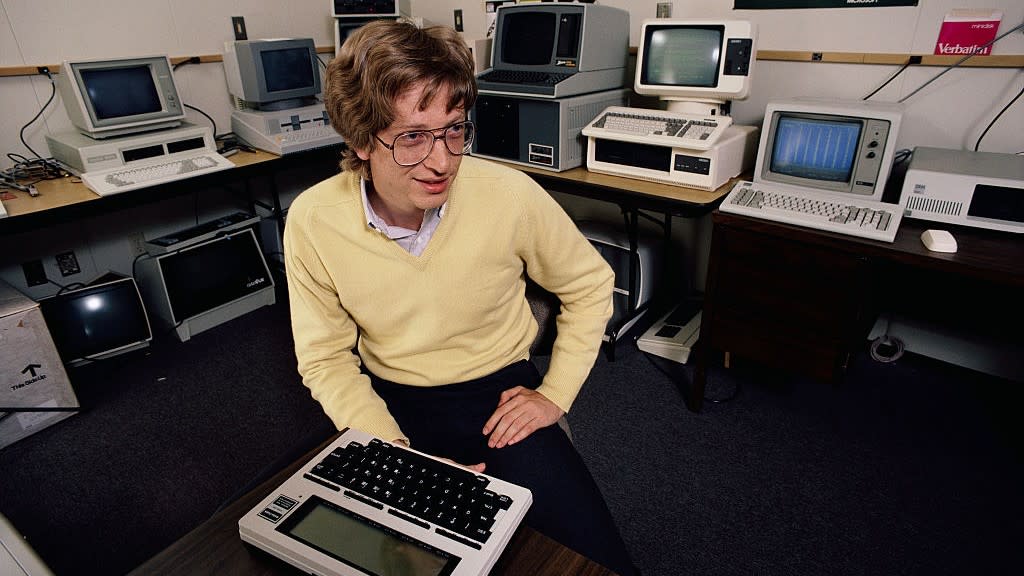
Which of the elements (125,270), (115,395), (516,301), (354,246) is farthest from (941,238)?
(125,270)

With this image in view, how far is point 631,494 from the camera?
6.00ft

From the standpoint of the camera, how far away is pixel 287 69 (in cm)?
286

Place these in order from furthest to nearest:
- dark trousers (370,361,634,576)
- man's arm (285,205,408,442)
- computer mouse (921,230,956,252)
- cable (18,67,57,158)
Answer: cable (18,67,57,158), computer mouse (921,230,956,252), man's arm (285,205,408,442), dark trousers (370,361,634,576)

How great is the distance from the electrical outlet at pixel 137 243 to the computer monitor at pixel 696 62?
2.49 metres

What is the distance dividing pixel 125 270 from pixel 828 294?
311 cm

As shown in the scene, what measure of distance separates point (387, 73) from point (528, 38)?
66.6 inches

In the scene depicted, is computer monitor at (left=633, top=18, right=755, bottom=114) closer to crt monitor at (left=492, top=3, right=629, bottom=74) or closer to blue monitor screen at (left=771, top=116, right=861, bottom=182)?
crt monitor at (left=492, top=3, right=629, bottom=74)

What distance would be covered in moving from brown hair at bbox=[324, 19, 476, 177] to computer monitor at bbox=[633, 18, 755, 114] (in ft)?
4.68

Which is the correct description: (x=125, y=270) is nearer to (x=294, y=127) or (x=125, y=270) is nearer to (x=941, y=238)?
(x=294, y=127)

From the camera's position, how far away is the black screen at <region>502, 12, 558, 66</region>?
2.37m

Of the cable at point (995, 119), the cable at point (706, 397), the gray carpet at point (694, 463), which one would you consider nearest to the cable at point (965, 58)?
the cable at point (995, 119)

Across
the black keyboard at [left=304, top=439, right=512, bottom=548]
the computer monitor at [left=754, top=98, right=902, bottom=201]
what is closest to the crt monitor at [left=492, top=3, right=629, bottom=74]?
the computer monitor at [left=754, top=98, right=902, bottom=201]

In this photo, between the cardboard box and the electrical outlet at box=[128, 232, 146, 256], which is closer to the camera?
the cardboard box

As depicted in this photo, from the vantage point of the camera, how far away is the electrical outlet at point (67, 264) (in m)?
2.79
